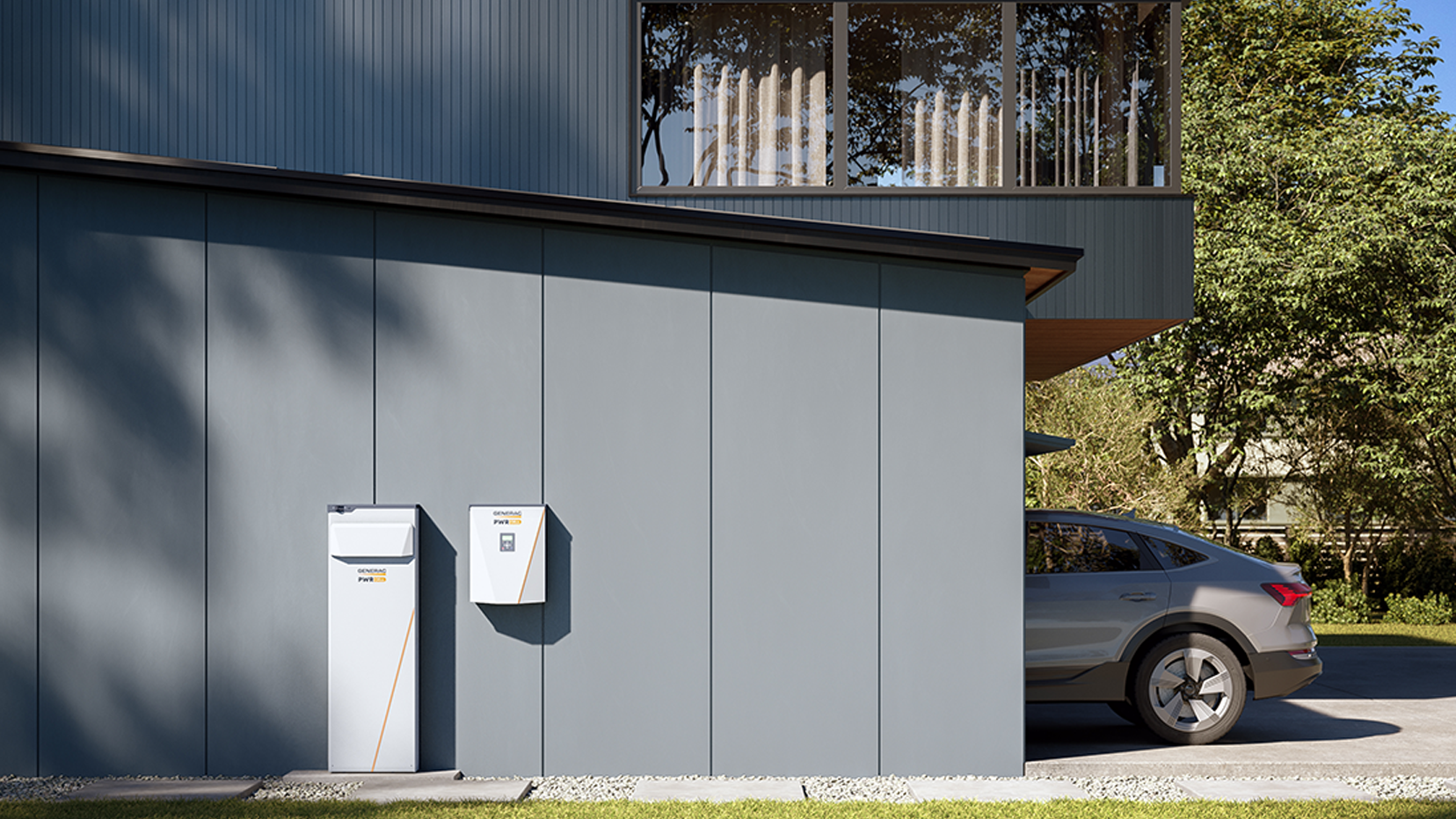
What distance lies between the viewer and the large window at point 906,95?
34.9 feet

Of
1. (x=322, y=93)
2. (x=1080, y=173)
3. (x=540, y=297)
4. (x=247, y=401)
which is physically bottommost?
(x=247, y=401)

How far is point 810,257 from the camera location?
7.33m

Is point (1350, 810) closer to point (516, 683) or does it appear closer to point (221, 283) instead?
point (516, 683)

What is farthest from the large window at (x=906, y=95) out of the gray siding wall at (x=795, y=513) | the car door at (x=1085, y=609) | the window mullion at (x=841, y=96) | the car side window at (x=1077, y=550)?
the car door at (x=1085, y=609)

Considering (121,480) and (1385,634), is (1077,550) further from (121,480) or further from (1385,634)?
(1385,634)

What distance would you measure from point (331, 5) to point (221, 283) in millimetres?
4993

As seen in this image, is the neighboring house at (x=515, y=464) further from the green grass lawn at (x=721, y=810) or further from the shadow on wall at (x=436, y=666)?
the green grass lawn at (x=721, y=810)

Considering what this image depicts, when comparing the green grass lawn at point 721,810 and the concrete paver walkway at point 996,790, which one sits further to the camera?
the concrete paver walkway at point 996,790

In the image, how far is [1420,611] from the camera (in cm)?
2038

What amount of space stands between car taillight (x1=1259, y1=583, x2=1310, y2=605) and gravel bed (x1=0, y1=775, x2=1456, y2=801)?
4.67 ft

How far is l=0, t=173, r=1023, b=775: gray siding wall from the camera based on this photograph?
7.00 meters

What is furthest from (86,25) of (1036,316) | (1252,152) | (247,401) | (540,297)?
(1252,152)

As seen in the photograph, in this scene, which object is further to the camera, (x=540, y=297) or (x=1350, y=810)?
(x=540, y=297)

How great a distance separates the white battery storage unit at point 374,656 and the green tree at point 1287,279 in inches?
563
